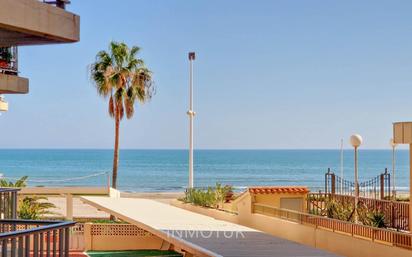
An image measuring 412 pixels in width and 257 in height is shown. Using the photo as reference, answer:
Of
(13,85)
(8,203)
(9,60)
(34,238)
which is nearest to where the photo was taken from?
(34,238)

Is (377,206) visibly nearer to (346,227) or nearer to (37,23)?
(346,227)

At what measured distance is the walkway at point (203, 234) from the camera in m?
13.8

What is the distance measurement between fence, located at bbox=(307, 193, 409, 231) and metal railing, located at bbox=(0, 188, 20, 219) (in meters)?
7.46

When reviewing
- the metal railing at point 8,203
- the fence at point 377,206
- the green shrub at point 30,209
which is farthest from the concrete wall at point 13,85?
the green shrub at point 30,209

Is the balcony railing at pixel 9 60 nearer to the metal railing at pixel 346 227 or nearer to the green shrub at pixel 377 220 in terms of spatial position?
the metal railing at pixel 346 227

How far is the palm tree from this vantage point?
3130 cm

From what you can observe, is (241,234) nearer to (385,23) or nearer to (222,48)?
(385,23)

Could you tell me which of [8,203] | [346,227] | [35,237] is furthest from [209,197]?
[35,237]

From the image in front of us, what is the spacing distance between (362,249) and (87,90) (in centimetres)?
10026

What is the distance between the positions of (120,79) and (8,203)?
20.3 meters

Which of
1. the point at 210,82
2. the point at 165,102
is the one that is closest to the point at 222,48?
the point at 210,82

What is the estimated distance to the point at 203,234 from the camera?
16188 millimetres

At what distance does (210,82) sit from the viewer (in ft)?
350

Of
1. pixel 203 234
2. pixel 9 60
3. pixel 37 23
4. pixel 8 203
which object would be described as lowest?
pixel 203 234
